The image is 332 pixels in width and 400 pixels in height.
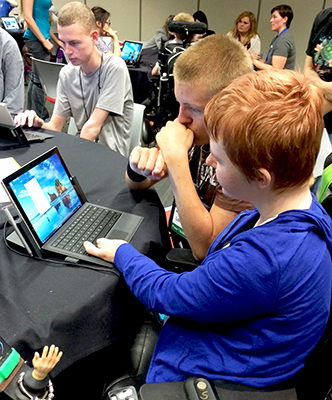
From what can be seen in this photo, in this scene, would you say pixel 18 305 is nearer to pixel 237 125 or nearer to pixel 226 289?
pixel 226 289

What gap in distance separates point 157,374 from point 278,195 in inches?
19.7

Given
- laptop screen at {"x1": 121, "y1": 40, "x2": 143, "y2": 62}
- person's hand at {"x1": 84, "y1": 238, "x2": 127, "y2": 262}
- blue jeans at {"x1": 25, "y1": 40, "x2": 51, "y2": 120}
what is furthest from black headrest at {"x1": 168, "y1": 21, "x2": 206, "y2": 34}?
person's hand at {"x1": 84, "y1": 238, "x2": 127, "y2": 262}

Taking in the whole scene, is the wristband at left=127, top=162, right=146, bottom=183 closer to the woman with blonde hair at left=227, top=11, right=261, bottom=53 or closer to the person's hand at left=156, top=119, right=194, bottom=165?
the person's hand at left=156, top=119, right=194, bottom=165

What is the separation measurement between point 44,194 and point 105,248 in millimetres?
247

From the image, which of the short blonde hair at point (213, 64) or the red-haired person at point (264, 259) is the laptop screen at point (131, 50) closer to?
the short blonde hair at point (213, 64)

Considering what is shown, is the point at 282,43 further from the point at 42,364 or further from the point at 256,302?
the point at 42,364

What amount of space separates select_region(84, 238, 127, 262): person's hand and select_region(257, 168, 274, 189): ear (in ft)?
1.39

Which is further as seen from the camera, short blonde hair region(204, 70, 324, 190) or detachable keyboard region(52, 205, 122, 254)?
detachable keyboard region(52, 205, 122, 254)

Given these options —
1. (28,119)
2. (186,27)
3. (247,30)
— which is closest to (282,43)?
(247,30)

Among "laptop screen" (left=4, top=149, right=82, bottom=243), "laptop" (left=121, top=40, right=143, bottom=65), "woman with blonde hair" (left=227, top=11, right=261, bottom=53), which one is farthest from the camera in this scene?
"woman with blonde hair" (left=227, top=11, right=261, bottom=53)

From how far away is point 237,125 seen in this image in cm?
60

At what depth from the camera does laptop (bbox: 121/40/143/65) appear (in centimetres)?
448

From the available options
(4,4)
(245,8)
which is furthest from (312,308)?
(245,8)

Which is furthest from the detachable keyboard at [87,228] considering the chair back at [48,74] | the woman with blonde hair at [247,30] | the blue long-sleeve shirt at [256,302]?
the woman with blonde hair at [247,30]
